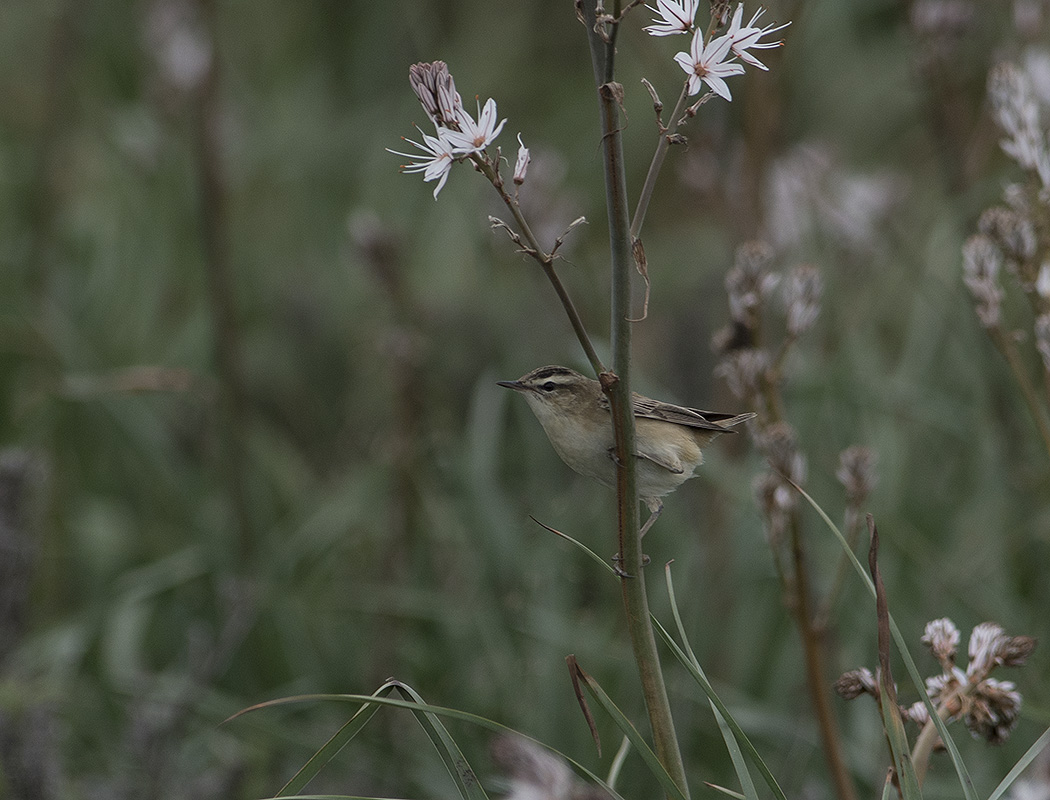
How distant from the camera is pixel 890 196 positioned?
4922 mm

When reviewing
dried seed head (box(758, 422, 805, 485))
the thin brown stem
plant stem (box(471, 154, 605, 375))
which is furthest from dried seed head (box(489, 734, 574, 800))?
the thin brown stem

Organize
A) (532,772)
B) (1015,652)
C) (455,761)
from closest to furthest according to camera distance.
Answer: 1. (532,772)
2. (455,761)
3. (1015,652)

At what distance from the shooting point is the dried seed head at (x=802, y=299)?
2.25 metres

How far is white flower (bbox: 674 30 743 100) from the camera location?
1.41 m

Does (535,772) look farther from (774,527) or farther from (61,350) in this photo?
(61,350)

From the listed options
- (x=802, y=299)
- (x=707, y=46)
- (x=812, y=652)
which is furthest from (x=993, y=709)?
(x=707, y=46)

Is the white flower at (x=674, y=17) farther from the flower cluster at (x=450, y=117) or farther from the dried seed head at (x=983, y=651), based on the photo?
the dried seed head at (x=983, y=651)

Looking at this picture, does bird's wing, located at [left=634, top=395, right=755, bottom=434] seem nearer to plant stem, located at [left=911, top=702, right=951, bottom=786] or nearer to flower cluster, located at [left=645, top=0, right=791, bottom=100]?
plant stem, located at [left=911, top=702, right=951, bottom=786]

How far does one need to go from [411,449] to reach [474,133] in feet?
7.23

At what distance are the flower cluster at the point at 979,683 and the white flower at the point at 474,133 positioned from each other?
36.4 inches

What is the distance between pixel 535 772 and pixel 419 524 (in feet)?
10.1

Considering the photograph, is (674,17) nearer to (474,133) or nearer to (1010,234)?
(474,133)

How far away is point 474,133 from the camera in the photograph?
1398 mm

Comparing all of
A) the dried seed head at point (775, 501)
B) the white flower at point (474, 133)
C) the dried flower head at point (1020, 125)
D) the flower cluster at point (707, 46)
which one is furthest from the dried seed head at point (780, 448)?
the white flower at point (474, 133)
